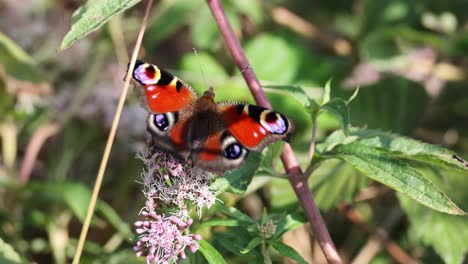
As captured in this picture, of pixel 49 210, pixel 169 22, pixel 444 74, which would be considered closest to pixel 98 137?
pixel 49 210

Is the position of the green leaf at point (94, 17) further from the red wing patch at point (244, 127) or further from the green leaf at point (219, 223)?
the green leaf at point (219, 223)

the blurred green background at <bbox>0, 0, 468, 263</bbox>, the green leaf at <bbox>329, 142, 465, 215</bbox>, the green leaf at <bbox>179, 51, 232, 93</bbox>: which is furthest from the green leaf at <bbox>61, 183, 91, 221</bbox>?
the green leaf at <bbox>329, 142, 465, 215</bbox>

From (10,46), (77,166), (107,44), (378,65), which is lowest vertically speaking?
(77,166)

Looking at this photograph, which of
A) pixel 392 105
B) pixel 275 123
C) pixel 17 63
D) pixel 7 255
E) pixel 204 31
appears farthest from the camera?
pixel 204 31

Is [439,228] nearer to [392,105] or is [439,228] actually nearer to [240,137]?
[392,105]

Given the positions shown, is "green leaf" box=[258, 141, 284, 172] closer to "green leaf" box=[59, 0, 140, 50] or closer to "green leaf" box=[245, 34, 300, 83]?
"green leaf" box=[59, 0, 140, 50]

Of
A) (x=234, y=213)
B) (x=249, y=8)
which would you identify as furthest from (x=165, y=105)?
(x=249, y=8)

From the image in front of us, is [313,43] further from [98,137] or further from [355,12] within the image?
[98,137]
